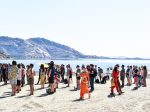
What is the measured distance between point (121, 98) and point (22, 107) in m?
6.48

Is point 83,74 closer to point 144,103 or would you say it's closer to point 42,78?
point 144,103

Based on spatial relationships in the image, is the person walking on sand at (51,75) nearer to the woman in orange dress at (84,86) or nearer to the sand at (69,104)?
the sand at (69,104)

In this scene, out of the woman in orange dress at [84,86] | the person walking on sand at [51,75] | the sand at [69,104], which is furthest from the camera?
the person walking on sand at [51,75]

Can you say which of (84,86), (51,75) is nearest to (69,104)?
(84,86)

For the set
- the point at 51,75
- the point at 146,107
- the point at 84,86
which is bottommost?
the point at 146,107

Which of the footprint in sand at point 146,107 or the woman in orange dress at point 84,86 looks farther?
the woman in orange dress at point 84,86

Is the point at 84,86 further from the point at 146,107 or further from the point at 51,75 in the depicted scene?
the point at 146,107

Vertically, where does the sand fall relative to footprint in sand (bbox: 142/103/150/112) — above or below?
above

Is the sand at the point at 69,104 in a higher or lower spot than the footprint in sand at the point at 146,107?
higher

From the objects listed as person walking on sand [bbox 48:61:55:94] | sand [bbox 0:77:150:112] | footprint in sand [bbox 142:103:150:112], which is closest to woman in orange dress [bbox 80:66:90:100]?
sand [bbox 0:77:150:112]

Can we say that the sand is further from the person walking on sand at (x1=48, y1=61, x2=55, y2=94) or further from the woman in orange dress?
the person walking on sand at (x1=48, y1=61, x2=55, y2=94)

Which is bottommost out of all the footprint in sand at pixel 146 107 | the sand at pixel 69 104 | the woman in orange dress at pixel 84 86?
the footprint in sand at pixel 146 107

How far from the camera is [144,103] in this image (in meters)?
20.5

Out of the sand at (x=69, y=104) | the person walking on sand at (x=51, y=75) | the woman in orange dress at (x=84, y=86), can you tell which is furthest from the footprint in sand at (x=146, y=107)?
the person walking on sand at (x=51, y=75)
